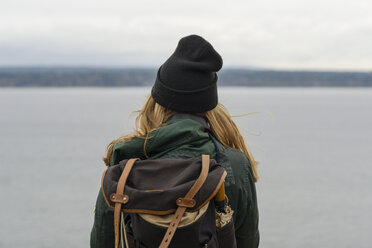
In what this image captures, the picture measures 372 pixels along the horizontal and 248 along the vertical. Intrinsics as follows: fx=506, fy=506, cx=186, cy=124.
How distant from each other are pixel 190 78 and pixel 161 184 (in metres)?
0.47

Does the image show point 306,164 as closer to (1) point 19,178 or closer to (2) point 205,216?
(1) point 19,178

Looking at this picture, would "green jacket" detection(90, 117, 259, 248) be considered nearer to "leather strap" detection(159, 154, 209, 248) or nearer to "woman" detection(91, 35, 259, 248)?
"woman" detection(91, 35, 259, 248)

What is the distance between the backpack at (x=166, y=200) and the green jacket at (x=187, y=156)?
9 cm

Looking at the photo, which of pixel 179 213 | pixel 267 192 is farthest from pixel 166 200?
pixel 267 192

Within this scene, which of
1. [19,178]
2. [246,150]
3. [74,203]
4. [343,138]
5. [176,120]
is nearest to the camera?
[176,120]

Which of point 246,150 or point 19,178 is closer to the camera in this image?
point 246,150

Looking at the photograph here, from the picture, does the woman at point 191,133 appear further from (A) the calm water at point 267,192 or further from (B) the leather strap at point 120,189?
(A) the calm water at point 267,192

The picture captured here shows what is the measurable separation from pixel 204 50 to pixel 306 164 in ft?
103

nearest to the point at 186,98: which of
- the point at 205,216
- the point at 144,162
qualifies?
the point at 144,162

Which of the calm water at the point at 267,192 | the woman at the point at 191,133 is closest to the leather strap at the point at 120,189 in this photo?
the woman at the point at 191,133

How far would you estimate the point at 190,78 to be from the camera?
190 centimetres

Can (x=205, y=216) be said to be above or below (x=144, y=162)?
below

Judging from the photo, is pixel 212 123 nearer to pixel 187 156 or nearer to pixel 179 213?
pixel 187 156

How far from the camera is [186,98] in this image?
6.21 feet
